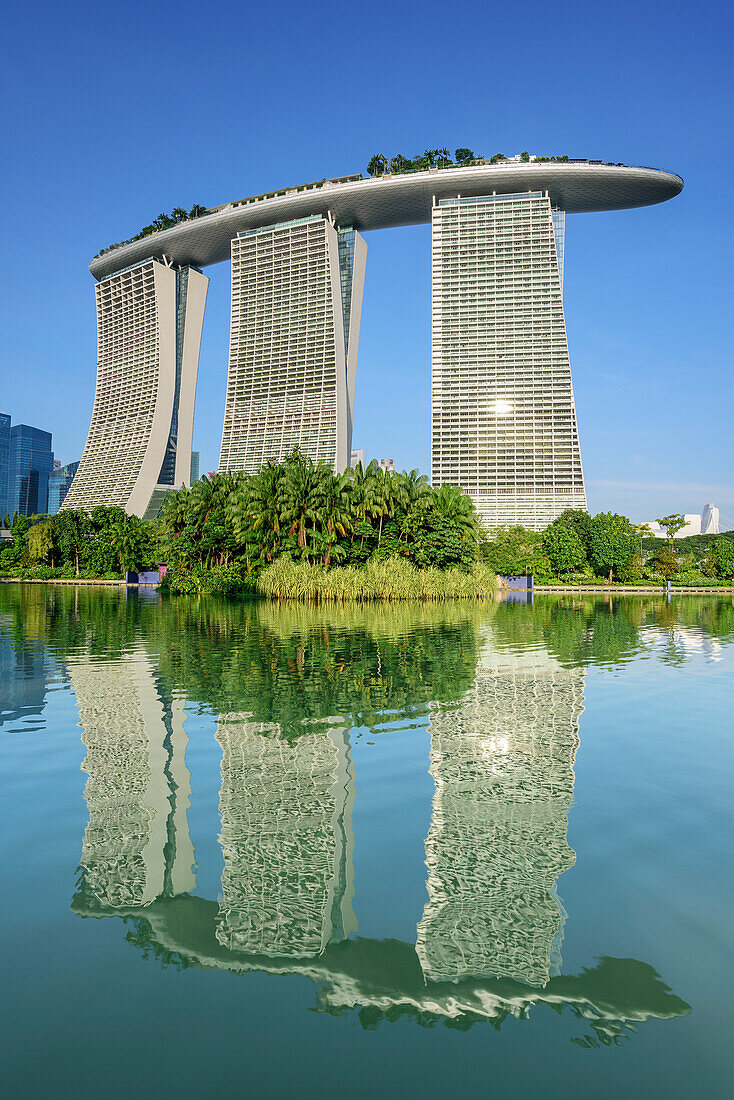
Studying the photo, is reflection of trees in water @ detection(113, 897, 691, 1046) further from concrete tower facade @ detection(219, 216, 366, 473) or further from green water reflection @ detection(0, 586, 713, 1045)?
concrete tower facade @ detection(219, 216, 366, 473)

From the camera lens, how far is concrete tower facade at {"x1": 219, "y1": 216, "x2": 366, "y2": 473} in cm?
12038

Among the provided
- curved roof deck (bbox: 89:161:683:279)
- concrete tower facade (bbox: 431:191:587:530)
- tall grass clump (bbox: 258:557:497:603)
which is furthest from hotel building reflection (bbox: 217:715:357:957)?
curved roof deck (bbox: 89:161:683:279)

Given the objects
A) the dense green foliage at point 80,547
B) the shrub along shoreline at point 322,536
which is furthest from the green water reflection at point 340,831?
the dense green foliage at point 80,547

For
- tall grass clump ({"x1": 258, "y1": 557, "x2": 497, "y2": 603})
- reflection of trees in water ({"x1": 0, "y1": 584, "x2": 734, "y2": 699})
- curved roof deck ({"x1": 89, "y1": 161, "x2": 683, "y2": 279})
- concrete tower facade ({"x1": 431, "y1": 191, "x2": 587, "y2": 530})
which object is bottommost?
reflection of trees in water ({"x1": 0, "y1": 584, "x2": 734, "y2": 699})

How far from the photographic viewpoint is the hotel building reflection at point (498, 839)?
4.46 m

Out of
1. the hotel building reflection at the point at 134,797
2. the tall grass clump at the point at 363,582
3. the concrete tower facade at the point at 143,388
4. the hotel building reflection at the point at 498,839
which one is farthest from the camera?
the concrete tower facade at the point at 143,388

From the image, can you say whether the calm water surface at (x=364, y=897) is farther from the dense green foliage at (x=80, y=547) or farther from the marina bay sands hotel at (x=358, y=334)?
the marina bay sands hotel at (x=358, y=334)

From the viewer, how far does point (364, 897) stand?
5.14 m

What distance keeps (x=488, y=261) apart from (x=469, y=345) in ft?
54.2

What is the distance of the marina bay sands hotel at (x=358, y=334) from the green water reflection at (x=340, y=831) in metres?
101

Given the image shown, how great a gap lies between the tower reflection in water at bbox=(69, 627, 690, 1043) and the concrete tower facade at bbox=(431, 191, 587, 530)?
10594cm

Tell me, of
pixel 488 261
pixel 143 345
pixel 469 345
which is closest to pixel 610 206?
pixel 488 261

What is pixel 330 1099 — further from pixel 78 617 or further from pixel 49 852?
pixel 78 617

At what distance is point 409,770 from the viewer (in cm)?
815
